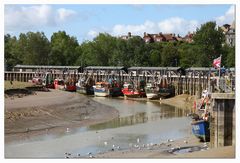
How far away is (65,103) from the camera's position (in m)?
54.6

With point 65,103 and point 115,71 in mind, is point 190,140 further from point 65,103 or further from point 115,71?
point 115,71

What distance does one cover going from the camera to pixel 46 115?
44.6 metres

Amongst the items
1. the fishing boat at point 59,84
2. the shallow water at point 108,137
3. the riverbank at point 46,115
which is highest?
the fishing boat at point 59,84

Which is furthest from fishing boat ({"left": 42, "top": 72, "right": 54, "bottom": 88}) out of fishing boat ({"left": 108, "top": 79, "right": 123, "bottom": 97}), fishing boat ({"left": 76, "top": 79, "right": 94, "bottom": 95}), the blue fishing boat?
the blue fishing boat

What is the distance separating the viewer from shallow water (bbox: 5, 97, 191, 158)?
30.1 meters

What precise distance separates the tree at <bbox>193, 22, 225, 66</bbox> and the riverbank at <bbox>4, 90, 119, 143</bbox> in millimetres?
54403

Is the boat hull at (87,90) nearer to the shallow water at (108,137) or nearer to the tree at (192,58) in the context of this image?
the tree at (192,58)

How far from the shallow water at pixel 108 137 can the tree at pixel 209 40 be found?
58227 millimetres

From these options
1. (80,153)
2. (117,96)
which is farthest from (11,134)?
(117,96)

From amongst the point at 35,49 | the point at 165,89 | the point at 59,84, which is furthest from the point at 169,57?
the point at 165,89

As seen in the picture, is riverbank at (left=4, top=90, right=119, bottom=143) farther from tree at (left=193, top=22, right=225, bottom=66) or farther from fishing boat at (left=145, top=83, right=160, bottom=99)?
tree at (left=193, top=22, right=225, bottom=66)

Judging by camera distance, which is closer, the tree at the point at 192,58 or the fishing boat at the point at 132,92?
the fishing boat at the point at 132,92

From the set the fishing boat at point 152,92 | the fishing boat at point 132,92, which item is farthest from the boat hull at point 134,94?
the fishing boat at point 152,92

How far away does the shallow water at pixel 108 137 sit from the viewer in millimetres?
30094
